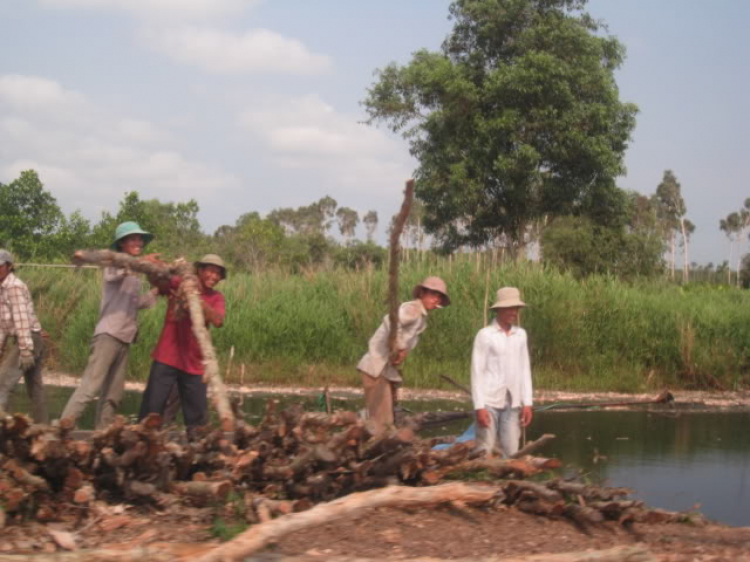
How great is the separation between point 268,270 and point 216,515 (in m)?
13.9

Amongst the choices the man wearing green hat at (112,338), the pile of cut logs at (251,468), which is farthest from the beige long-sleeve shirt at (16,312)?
the pile of cut logs at (251,468)

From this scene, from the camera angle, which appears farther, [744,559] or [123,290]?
[123,290]

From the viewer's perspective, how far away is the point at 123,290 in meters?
7.35

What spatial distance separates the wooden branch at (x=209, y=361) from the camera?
16.0 feet

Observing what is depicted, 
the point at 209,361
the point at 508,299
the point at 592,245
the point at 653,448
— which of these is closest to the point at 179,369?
the point at 209,361

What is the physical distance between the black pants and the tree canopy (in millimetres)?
17190

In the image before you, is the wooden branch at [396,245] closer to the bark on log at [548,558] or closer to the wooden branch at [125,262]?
the wooden branch at [125,262]

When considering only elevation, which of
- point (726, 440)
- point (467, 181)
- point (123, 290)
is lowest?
point (726, 440)

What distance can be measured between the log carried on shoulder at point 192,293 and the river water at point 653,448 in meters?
Result: 2.59

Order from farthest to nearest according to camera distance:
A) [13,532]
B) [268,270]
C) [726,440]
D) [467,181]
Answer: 1. [467,181]
2. [268,270]
3. [726,440]
4. [13,532]

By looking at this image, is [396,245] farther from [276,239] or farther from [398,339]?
[276,239]

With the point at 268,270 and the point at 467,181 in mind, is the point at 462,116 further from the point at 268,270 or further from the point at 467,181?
the point at 268,270

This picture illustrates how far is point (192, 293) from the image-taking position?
5.67 meters

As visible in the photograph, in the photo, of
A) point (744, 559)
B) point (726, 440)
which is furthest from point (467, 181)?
point (744, 559)
